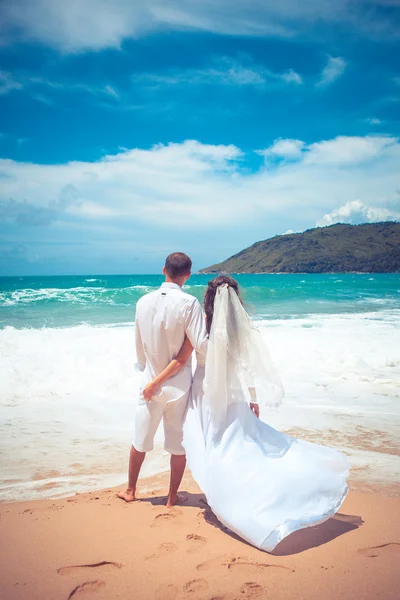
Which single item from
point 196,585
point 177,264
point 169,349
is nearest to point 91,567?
point 196,585

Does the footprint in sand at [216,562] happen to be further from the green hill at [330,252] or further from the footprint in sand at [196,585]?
the green hill at [330,252]

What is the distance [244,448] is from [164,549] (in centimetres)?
85

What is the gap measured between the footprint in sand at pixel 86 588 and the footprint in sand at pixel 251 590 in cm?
81

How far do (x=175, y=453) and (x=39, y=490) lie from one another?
149 cm

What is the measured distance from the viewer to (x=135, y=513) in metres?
3.20

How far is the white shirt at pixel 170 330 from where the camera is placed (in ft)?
10.4

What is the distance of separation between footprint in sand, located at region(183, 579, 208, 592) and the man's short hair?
2.13 meters

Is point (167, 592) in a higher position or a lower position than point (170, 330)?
lower

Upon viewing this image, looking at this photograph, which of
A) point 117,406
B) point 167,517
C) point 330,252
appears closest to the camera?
point 167,517

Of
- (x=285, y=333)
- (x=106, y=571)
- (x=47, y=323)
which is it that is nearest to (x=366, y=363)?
(x=285, y=333)

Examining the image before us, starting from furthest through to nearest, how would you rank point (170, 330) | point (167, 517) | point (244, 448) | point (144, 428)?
point (144, 428) < point (170, 330) < point (167, 517) < point (244, 448)

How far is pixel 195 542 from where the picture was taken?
2732 mm

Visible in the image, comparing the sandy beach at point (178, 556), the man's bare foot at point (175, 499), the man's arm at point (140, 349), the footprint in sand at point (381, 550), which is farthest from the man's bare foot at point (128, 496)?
the footprint in sand at point (381, 550)

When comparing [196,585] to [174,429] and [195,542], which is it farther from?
[174,429]
